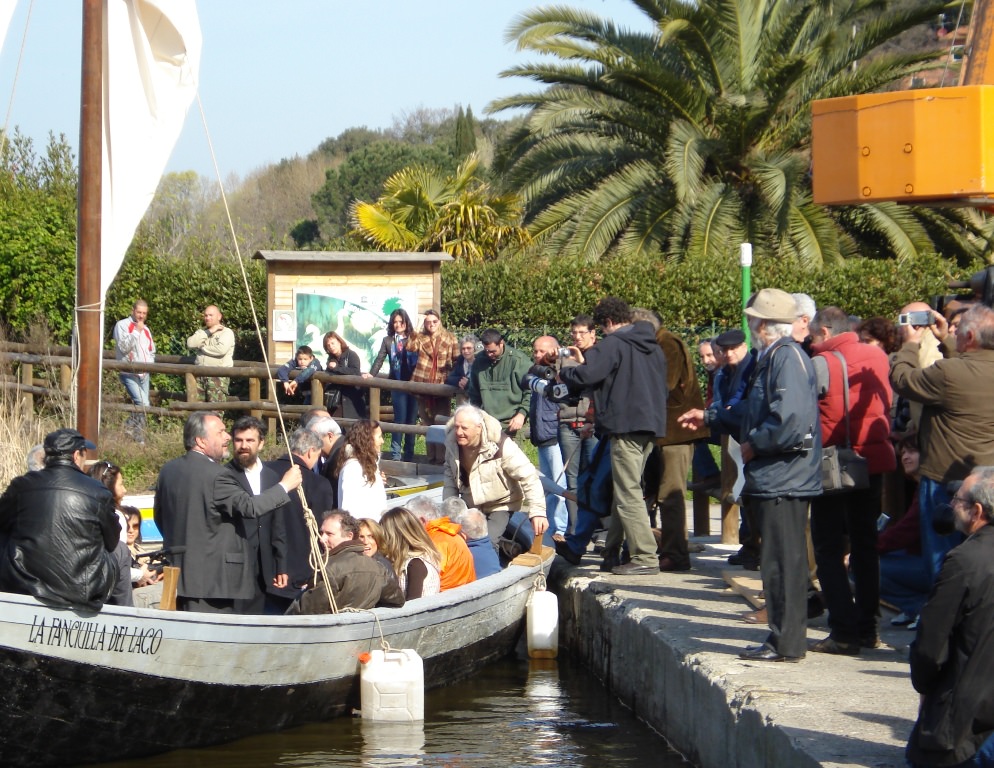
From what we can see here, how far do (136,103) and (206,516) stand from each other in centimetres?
380

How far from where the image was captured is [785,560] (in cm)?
661

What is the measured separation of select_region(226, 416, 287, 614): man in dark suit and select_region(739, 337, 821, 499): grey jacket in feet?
9.61

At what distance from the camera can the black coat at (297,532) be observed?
324 inches

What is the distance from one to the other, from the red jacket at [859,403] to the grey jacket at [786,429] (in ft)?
1.23

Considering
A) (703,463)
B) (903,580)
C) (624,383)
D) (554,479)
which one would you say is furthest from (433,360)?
(903,580)

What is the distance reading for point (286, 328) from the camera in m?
18.5

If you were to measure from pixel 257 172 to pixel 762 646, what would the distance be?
77617 mm

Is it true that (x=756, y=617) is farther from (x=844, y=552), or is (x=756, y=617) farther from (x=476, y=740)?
(x=476, y=740)

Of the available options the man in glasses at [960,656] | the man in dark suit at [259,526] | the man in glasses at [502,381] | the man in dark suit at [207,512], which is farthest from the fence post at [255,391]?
the man in glasses at [960,656]

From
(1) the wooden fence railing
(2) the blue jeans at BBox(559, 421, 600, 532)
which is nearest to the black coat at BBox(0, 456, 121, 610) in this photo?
(2) the blue jeans at BBox(559, 421, 600, 532)

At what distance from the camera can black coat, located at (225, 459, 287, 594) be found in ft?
A: 26.4

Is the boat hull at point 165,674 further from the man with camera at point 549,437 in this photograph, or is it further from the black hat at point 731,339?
the man with camera at point 549,437

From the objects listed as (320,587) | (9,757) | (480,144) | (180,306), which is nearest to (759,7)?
(180,306)

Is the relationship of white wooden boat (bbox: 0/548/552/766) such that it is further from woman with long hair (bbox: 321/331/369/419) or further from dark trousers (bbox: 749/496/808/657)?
woman with long hair (bbox: 321/331/369/419)
